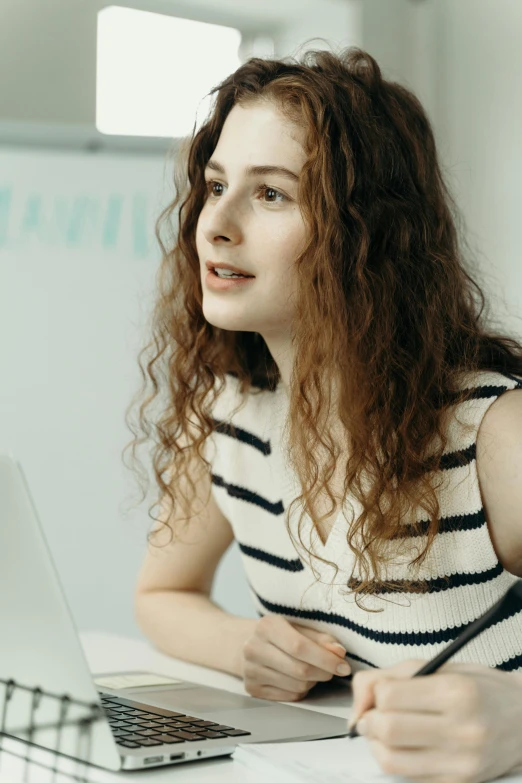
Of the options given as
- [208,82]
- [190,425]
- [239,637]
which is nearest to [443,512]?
[239,637]

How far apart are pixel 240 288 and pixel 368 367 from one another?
164mm

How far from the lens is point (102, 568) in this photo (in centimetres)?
195

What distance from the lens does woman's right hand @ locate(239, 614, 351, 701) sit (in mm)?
1023

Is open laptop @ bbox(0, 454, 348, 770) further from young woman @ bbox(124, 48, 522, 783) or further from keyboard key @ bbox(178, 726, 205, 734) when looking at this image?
young woman @ bbox(124, 48, 522, 783)

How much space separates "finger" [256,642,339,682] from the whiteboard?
0.93 m

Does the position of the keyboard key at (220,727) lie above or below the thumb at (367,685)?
below

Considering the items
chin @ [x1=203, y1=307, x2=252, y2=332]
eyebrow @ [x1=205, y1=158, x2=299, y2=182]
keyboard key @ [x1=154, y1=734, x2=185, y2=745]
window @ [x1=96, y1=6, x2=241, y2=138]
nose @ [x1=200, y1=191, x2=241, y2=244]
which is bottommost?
keyboard key @ [x1=154, y1=734, x2=185, y2=745]

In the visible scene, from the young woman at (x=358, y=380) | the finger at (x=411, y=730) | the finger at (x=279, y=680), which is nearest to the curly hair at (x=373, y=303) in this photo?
the young woman at (x=358, y=380)

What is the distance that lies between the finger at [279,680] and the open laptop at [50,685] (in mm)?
172

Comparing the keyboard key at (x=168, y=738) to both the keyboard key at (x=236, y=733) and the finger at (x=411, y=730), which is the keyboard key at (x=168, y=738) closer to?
the keyboard key at (x=236, y=733)

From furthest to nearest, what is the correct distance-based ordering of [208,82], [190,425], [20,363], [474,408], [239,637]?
[208,82] → [20,363] → [190,425] → [239,637] → [474,408]

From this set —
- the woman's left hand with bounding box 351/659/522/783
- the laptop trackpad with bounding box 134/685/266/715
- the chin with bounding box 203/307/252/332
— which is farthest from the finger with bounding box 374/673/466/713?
the chin with bounding box 203/307/252/332

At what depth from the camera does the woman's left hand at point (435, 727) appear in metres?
0.70

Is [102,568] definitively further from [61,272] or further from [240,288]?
[240,288]
